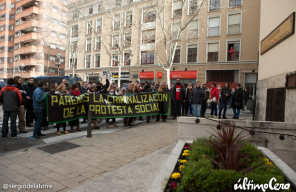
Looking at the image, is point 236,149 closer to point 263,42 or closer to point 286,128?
point 286,128

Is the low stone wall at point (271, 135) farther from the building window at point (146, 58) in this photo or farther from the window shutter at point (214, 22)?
the building window at point (146, 58)

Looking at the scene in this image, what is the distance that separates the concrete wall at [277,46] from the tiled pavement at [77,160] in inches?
182

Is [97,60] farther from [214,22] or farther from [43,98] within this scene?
[43,98]

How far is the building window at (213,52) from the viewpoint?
2519 cm

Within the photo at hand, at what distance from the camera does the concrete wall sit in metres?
6.57

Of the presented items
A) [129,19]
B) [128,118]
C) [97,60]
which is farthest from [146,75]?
[128,118]

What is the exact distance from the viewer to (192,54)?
26.8 m

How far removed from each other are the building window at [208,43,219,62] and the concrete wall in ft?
50.8

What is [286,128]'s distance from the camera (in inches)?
169

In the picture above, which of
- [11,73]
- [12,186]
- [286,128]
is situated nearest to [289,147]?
[286,128]

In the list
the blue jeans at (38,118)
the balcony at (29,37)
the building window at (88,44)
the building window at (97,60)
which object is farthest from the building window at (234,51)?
the balcony at (29,37)

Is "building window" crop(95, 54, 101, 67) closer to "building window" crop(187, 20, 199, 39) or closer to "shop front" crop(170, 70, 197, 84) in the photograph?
"shop front" crop(170, 70, 197, 84)

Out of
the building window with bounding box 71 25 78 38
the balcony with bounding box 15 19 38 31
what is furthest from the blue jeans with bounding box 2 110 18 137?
the balcony with bounding box 15 19 38 31

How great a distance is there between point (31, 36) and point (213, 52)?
3873cm
